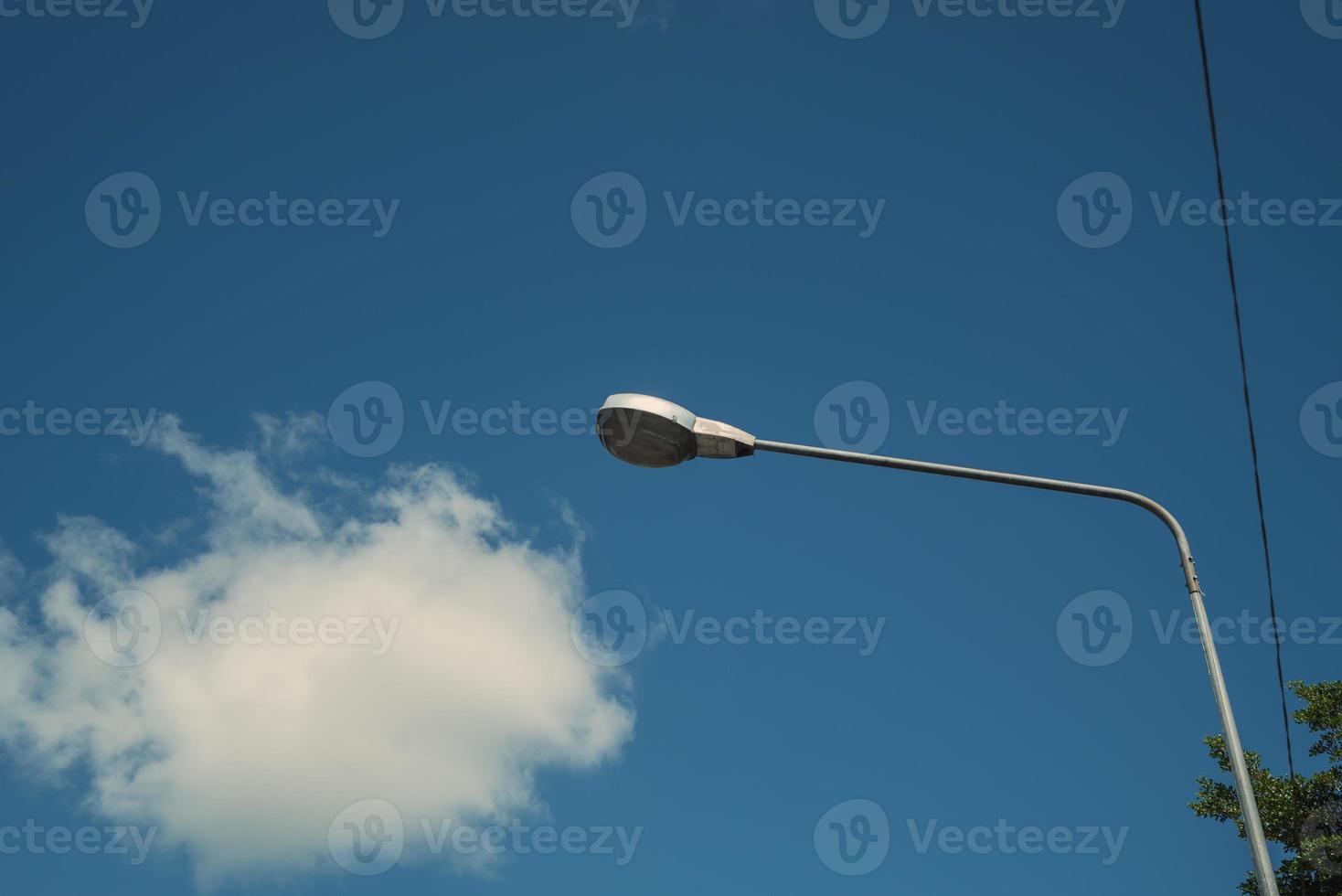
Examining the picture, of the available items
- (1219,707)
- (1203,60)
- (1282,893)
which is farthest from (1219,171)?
(1282,893)

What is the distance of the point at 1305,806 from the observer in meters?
15.1

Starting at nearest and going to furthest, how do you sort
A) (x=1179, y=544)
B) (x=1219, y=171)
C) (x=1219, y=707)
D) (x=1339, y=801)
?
1. (x=1219, y=707)
2. (x=1179, y=544)
3. (x=1219, y=171)
4. (x=1339, y=801)

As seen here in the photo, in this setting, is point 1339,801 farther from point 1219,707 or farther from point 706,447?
point 706,447

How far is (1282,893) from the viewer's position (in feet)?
49.2

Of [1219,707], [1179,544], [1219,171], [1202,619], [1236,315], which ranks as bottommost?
[1219,707]

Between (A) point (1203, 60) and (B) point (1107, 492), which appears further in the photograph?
(A) point (1203, 60)

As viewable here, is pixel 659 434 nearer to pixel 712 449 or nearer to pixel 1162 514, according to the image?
pixel 712 449

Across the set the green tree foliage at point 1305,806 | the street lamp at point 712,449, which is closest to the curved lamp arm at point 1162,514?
the street lamp at point 712,449

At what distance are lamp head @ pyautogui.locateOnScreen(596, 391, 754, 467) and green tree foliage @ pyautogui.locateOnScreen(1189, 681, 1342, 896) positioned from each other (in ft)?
39.3

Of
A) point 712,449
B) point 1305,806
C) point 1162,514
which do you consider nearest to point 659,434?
point 712,449

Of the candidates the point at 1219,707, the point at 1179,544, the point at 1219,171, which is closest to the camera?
the point at 1219,707

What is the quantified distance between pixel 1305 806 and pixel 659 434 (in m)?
13.8

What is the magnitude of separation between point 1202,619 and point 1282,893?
12106 millimetres

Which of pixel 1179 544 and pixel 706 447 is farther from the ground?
pixel 706 447
